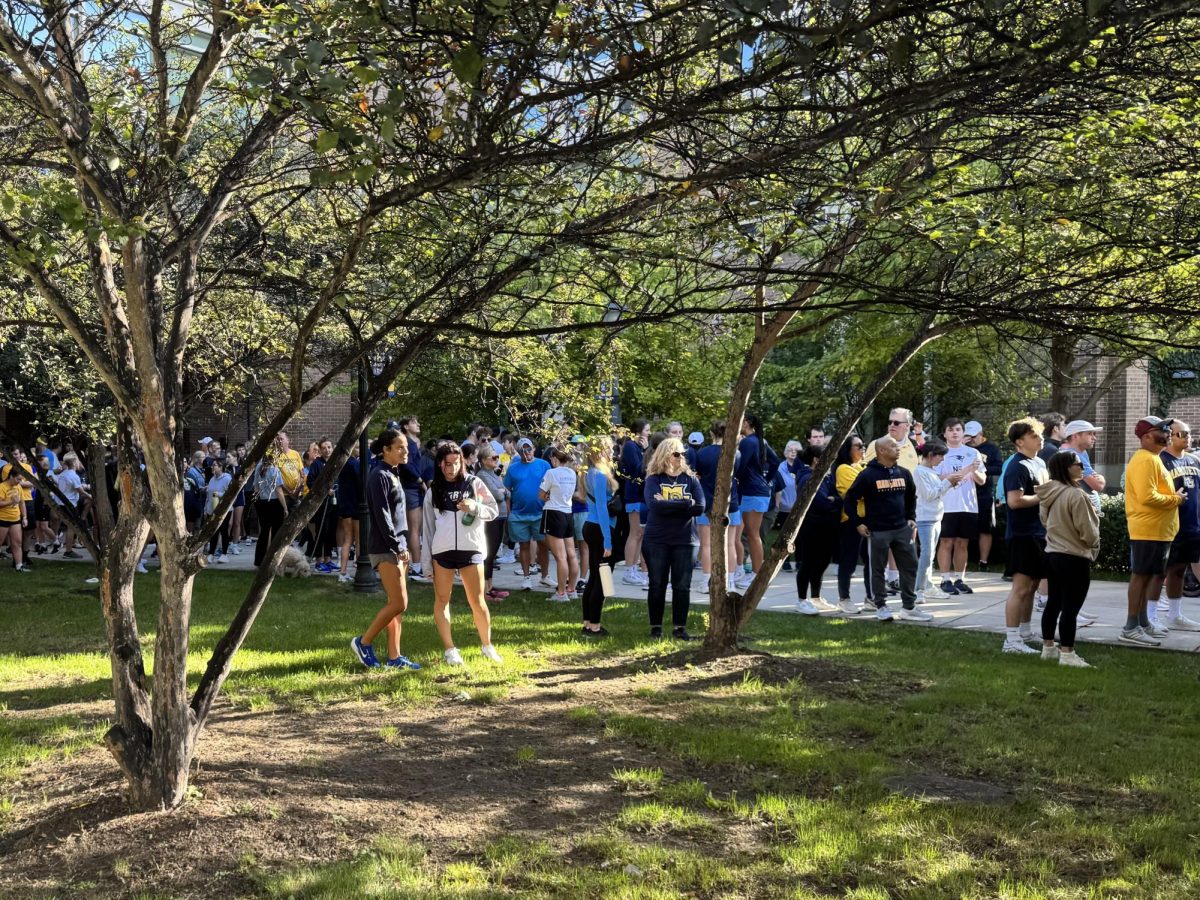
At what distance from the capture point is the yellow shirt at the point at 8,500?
16156mm

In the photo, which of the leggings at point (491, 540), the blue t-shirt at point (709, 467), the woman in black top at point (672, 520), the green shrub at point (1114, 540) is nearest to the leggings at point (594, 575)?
the woman in black top at point (672, 520)

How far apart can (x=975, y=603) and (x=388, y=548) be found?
23.8ft

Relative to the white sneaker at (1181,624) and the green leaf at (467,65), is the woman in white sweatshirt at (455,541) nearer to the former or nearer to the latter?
the green leaf at (467,65)

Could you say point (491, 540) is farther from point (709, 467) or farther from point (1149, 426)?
point (1149, 426)

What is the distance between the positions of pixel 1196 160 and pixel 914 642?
212 inches

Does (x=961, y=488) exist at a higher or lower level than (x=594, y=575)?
higher

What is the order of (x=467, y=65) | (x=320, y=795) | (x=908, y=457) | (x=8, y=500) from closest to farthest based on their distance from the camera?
(x=467, y=65) → (x=320, y=795) → (x=908, y=457) → (x=8, y=500)

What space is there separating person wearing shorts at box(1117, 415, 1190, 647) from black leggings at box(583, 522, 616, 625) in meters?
4.84

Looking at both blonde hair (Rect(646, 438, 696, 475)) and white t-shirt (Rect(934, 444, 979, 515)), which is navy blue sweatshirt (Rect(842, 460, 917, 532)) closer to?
white t-shirt (Rect(934, 444, 979, 515))

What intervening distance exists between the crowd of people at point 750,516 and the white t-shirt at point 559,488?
16mm

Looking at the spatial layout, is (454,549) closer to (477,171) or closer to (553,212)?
(553,212)

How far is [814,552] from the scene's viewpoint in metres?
12.1

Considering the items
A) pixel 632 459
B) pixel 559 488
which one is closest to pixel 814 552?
pixel 632 459

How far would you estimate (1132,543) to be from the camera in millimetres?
10062
